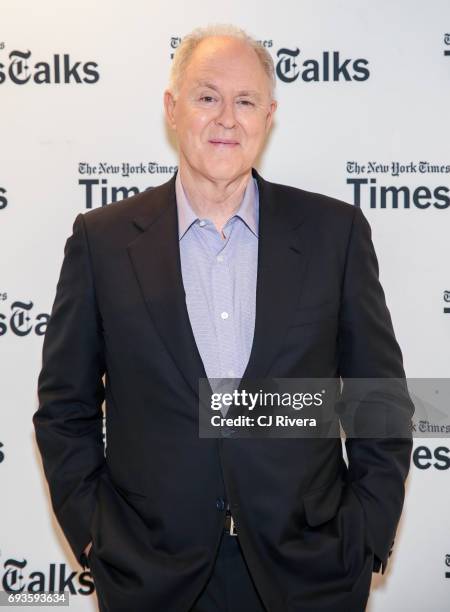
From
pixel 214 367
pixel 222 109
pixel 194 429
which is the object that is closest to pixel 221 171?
pixel 222 109

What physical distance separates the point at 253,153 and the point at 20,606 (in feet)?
7.11

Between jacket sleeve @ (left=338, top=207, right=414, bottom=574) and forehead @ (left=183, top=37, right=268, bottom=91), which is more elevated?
forehead @ (left=183, top=37, right=268, bottom=91)

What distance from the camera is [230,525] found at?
7.57 ft

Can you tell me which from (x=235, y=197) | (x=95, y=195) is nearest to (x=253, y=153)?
(x=235, y=197)

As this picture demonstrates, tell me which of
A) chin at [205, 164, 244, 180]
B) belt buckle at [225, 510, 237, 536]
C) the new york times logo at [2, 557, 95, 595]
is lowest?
the new york times logo at [2, 557, 95, 595]

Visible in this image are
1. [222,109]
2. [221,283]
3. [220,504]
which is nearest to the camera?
[220,504]

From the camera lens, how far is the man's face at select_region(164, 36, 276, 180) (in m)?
2.48

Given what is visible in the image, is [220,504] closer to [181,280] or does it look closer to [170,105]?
[181,280]

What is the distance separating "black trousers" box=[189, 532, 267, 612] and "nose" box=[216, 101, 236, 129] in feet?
4.09

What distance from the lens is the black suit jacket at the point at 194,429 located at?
90.3 inches

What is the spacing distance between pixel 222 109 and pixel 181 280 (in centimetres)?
57

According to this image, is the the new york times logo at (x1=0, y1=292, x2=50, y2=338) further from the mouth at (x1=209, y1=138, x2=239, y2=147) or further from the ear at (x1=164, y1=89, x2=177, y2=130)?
the mouth at (x1=209, y1=138, x2=239, y2=147)

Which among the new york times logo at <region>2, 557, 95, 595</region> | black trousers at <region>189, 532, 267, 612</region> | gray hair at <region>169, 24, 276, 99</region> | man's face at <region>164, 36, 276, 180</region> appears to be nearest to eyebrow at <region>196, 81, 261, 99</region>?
man's face at <region>164, 36, 276, 180</region>

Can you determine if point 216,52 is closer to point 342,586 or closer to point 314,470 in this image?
point 314,470
